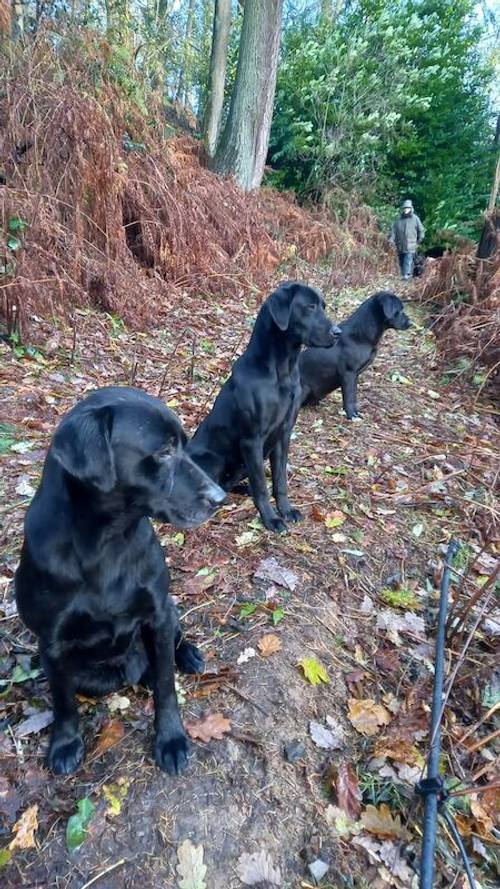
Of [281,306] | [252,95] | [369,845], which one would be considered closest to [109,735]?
[369,845]

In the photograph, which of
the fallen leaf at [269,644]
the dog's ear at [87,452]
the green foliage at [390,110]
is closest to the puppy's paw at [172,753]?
the fallen leaf at [269,644]

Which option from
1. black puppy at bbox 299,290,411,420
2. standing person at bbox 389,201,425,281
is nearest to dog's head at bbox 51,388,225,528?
black puppy at bbox 299,290,411,420

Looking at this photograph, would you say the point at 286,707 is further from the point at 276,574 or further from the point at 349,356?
the point at 349,356

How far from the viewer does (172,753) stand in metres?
2.23

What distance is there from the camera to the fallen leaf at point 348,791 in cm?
223

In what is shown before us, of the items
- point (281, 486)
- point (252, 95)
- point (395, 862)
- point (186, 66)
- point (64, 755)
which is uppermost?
point (186, 66)

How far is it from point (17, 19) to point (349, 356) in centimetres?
667

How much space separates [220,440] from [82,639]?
213 cm

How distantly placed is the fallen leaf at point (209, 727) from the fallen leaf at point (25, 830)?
0.67m

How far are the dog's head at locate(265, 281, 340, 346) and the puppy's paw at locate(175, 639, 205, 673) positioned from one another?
2.08m

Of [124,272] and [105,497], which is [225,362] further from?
[105,497]

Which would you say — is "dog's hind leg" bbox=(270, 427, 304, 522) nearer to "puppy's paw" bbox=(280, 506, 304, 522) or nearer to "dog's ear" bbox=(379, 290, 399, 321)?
"puppy's paw" bbox=(280, 506, 304, 522)

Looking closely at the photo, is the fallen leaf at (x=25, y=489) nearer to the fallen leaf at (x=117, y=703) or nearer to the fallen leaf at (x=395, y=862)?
the fallen leaf at (x=117, y=703)

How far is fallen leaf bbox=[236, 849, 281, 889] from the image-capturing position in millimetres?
1951
